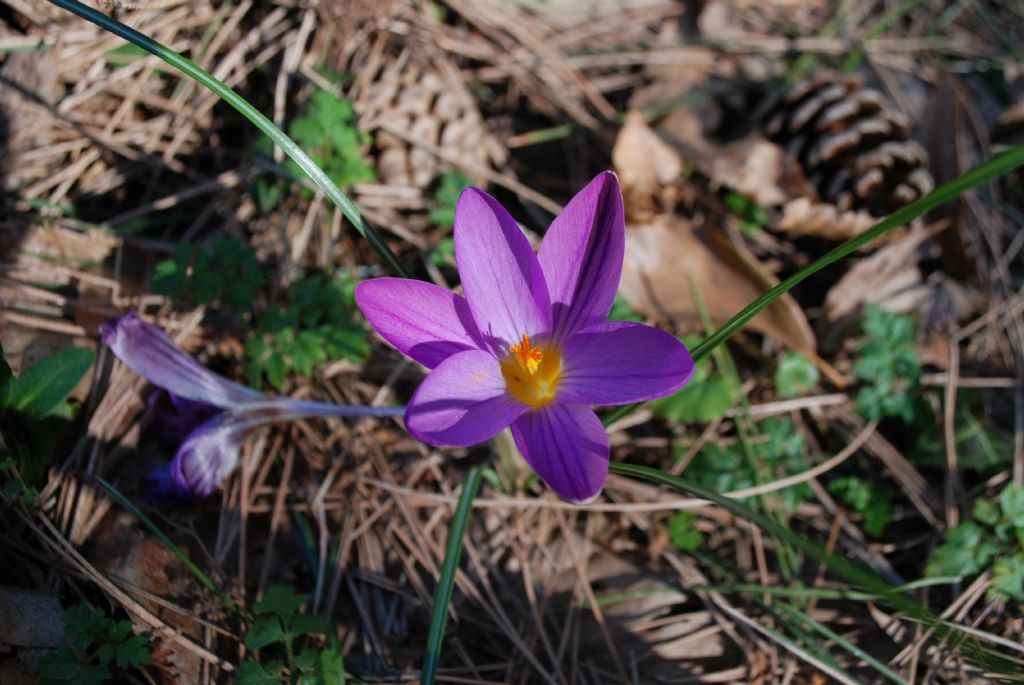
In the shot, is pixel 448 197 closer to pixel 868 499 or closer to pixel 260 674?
pixel 260 674

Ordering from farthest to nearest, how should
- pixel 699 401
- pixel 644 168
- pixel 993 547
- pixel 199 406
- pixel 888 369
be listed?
1. pixel 644 168
2. pixel 888 369
3. pixel 699 401
4. pixel 993 547
5. pixel 199 406

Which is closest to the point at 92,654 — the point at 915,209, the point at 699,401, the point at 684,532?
the point at 684,532

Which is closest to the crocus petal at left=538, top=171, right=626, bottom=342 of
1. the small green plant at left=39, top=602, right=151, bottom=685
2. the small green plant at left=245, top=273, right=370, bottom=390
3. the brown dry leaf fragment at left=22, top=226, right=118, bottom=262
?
the small green plant at left=245, top=273, right=370, bottom=390

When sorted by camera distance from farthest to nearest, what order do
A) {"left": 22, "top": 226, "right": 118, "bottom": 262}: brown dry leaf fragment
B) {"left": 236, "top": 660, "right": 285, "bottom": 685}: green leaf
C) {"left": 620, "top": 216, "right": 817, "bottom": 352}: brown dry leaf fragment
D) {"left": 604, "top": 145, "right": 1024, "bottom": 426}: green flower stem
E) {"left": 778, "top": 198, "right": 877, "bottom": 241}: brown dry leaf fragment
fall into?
{"left": 778, "top": 198, "right": 877, "bottom": 241}: brown dry leaf fragment, {"left": 620, "top": 216, "right": 817, "bottom": 352}: brown dry leaf fragment, {"left": 22, "top": 226, "right": 118, "bottom": 262}: brown dry leaf fragment, {"left": 236, "top": 660, "right": 285, "bottom": 685}: green leaf, {"left": 604, "top": 145, "right": 1024, "bottom": 426}: green flower stem

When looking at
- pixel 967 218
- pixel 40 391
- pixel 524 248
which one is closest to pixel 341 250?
pixel 40 391

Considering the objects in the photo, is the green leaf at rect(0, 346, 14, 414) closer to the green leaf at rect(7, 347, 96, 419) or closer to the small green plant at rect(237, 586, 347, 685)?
the green leaf at rect(7, 347, 96, 419)

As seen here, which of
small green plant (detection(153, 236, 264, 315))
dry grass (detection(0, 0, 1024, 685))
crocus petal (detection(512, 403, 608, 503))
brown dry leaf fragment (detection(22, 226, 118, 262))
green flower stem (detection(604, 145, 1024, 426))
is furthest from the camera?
brown dry leaf fragment (detection(22, 226, 118, 262))

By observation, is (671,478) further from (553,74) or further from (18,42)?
(18,42)
